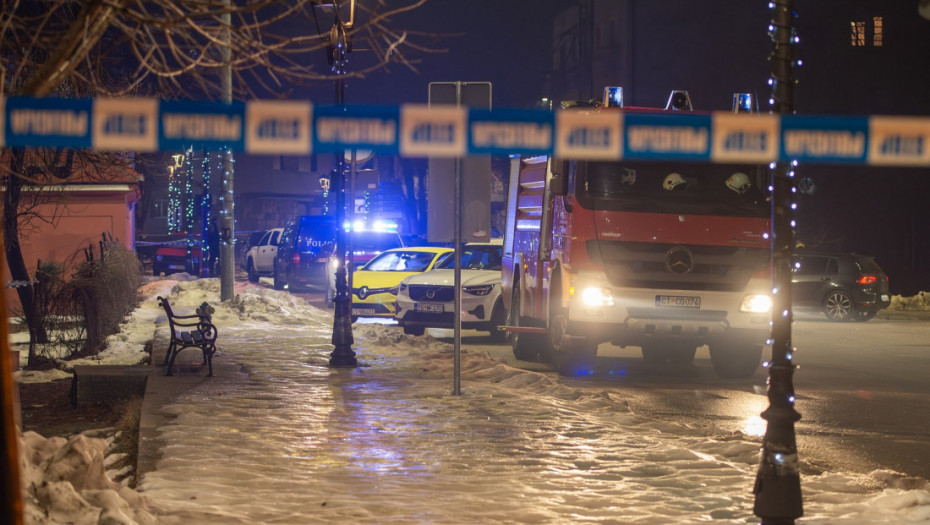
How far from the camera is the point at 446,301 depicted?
19703 mm

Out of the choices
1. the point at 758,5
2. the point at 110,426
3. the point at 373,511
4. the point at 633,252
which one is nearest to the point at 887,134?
the point at 373,511


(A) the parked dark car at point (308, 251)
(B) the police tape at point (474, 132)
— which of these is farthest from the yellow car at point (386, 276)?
(B) the police tape at point (474, 132)

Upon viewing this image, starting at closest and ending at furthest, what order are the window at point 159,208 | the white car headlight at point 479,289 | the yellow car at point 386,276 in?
the white car headlight at point 479,289
the yellow car at point 386,276
the window at point 159,208

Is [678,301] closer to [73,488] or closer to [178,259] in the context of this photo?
[73,488]

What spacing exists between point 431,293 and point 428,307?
0.84 feet

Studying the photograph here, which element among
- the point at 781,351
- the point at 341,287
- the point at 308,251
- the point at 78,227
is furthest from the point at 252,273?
the point at 781,351

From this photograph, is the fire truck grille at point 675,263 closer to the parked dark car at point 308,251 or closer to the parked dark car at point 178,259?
the parked dark car at point 308,251

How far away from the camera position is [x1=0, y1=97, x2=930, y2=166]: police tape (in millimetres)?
6754

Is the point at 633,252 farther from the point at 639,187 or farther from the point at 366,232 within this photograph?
the point at 366,232

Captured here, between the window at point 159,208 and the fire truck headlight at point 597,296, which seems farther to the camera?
the window at point 159,208

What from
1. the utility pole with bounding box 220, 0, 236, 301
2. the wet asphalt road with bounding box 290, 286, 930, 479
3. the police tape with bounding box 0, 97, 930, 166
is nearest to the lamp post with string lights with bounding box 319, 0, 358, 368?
the wet asphalt road with bounding box 290, 286, 930, 479

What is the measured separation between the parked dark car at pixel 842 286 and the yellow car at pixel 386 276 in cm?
900

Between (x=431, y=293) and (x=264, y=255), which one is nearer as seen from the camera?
(x=431, y=293)

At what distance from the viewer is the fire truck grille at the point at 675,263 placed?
46.5 feet
